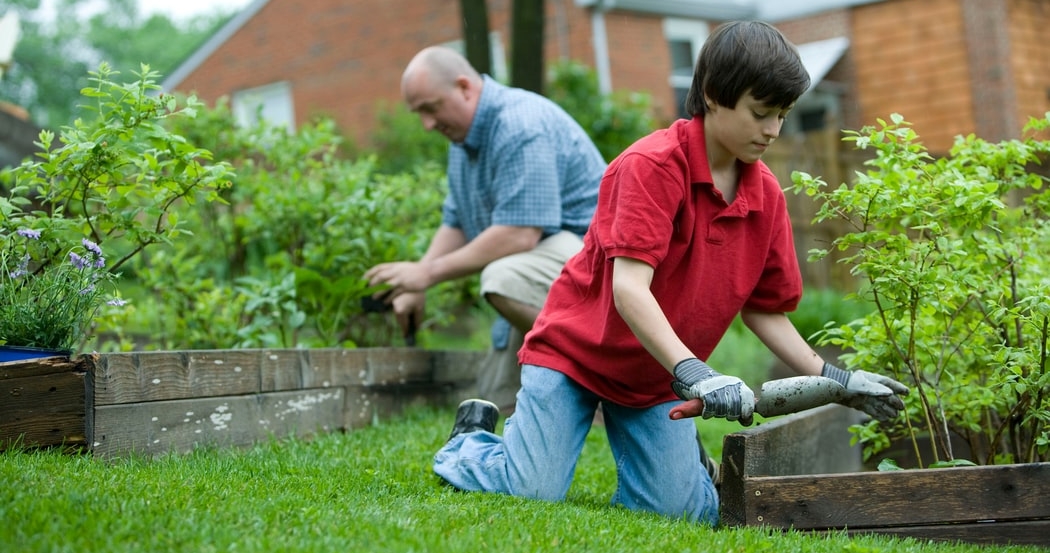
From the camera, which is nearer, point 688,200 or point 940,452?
point 688,200

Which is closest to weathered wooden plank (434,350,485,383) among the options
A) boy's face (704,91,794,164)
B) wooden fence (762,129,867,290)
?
boy's face (704,91,794,164)

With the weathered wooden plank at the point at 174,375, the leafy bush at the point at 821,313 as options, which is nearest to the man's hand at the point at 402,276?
the weathered wooden plank at the point at 174,375

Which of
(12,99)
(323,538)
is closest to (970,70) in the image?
(323,538)

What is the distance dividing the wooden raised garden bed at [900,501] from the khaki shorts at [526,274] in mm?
1858

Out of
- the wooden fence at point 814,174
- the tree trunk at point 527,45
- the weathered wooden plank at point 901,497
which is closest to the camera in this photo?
the weathered wooden plank at point 901,497

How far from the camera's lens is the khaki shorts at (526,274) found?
486cm

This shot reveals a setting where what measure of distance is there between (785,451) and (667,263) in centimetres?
85

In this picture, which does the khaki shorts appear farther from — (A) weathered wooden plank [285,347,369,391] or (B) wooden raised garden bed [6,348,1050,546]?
(B) wooden raised garden bed [6,348,1050,546]

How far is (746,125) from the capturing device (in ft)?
9.89

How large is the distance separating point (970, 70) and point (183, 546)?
16.7 m

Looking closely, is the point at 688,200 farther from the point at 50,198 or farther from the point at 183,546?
the point at 50,198

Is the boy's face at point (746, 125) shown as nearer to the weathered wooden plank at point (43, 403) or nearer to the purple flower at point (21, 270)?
the weathered wooden plank at point (43, 403)

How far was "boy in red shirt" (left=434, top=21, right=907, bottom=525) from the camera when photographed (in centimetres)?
296

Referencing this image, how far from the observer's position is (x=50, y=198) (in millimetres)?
3637
